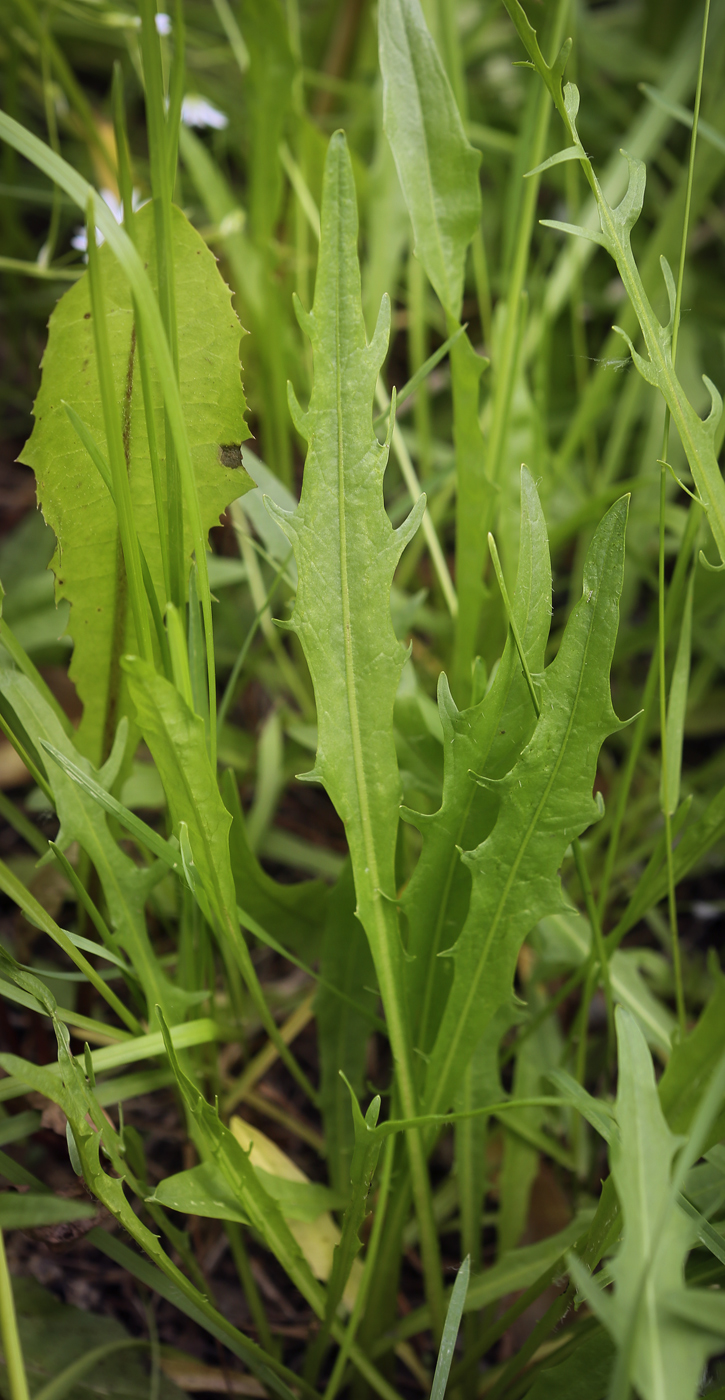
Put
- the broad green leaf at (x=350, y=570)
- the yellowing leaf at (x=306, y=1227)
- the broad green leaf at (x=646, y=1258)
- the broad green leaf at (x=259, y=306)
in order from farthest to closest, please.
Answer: the broad green leaf at (x=259, y=306) → the yellowing leaf at (x=306, y=1227) → the broad green leaf at (x=350, y=570) → the broad green leaf at (x=646, y=1258)

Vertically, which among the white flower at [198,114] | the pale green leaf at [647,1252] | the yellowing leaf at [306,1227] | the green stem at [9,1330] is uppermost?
the white flower at [198,114]

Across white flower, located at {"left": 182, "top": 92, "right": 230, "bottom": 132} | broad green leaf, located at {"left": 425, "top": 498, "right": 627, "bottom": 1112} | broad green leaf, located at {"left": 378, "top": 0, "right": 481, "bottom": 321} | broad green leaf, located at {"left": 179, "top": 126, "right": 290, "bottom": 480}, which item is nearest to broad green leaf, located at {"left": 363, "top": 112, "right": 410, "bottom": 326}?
broad green leaf, located at {"left": 179, "top": 126, "right": 290, "bottom": 480}

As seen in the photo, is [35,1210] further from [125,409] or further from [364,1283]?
[125,409]

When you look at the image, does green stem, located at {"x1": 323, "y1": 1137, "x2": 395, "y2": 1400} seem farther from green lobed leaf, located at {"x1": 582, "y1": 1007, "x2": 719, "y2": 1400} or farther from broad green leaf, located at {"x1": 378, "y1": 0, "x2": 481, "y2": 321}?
broad green leaf, located at {"x1": 378, "y1": 0, "x2": 481, "y2": 321}

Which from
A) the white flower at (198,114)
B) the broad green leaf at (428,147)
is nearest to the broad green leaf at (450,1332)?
the broad green leaf at (428,147)

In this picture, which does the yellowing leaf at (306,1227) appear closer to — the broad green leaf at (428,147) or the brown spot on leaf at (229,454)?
the brown spot on leaf at (229,454)

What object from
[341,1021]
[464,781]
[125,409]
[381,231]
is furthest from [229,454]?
[381,231]
